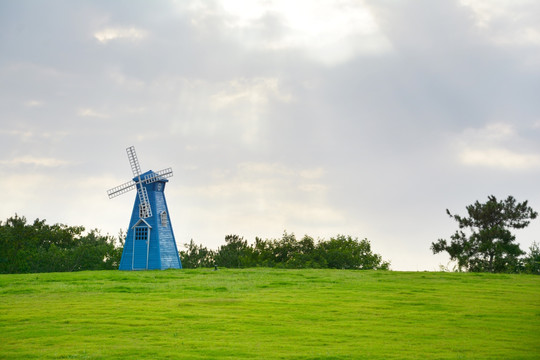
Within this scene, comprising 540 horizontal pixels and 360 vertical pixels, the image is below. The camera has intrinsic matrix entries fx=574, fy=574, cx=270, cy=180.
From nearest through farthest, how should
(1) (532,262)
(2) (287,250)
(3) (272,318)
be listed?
(3) (272,318) → (1) (532,262) → (2) (287,250)

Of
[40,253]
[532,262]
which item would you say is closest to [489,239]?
[532,262]

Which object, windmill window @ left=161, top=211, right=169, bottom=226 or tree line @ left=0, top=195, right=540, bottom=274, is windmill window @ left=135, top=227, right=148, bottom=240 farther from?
tree line @ left=0, top=195, right=540, bottom=274

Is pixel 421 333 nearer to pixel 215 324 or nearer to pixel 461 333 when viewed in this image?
pixel 461 333

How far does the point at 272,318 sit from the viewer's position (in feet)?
89.8

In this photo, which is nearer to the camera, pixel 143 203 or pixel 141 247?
pixel 141 247

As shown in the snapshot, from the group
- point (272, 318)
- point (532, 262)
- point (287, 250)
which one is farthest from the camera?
point (287, 250)

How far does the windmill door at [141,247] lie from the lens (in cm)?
5772

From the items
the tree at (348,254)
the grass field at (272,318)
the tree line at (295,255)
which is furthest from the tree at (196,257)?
the grass field at (272,318)

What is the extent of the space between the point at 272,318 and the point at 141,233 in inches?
1339

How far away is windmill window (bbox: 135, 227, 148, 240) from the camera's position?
5850 centimetres

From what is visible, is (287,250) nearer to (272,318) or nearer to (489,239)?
(489,239)

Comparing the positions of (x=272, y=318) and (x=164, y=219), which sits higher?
(x=164, y=219)

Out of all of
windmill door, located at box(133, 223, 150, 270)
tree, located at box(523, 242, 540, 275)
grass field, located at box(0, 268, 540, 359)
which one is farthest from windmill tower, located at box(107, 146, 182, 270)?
tree, located at box(523, 242, 540, 275)

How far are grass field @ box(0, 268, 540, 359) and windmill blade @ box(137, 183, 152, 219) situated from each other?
1538 cm
